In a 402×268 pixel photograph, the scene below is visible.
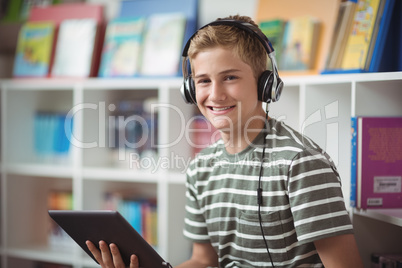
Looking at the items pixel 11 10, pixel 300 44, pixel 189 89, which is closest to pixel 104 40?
pixel 11 10

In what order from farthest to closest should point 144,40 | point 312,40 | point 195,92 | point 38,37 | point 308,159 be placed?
point 38,37, point 144,40, point 312,40, point 195,92, point 308,159

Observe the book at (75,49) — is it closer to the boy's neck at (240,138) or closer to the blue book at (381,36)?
the boy's neck at (240,138)

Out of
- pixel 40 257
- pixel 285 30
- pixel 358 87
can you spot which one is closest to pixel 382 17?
pixel 358 87

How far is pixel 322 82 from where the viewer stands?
5.63 ft

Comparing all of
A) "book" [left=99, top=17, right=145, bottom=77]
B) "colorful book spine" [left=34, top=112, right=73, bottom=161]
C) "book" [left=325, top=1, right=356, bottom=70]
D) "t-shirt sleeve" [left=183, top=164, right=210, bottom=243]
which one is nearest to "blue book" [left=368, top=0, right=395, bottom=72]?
"book" [left=325, top=1, right=356, bottom=70]

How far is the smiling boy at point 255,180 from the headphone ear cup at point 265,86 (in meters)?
0.01

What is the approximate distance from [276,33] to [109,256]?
120 cm

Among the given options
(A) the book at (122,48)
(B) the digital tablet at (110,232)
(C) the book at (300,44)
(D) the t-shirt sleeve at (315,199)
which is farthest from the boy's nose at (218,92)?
(A) the book at (122,48)

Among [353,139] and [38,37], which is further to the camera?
[38,37]

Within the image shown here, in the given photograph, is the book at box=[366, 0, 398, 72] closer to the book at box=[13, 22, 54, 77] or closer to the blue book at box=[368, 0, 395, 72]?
the blue book at box=[368, 0, 395, 72]

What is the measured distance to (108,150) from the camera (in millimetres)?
2584

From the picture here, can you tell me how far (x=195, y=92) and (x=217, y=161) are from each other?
0.22 m

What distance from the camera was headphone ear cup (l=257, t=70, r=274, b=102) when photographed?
4.50ft

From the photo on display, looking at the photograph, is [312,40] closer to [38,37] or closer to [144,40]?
[144,40]
